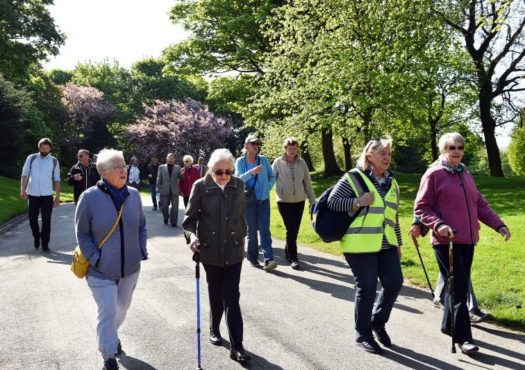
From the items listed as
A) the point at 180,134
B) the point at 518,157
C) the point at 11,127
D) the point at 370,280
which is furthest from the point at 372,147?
the point at 518,157

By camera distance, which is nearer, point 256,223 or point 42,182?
point 256,223

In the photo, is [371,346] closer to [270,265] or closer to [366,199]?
[366,199]

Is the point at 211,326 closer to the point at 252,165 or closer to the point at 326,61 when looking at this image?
the point at 252,165

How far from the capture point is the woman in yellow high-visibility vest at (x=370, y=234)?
4469 millimetres

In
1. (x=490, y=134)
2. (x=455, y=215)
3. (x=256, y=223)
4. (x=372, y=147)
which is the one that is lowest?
(x=256, y=223)

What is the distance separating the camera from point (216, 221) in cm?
442

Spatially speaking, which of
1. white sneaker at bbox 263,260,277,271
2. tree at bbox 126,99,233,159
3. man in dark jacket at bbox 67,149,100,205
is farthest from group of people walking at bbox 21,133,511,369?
tree at bbox 126,99,233,159

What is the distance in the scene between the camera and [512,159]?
66312mm

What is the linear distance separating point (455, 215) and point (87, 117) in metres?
45.1

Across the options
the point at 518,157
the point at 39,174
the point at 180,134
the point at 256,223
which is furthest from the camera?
the point at 518,157

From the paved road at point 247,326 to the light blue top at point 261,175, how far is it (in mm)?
1338

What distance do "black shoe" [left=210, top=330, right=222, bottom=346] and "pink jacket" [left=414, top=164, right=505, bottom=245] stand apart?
237cm

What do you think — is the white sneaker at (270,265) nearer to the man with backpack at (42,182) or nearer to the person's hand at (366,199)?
the person's hand at (366,199)

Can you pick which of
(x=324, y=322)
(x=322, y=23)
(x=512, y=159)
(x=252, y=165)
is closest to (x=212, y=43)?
(x=322, y=23)
